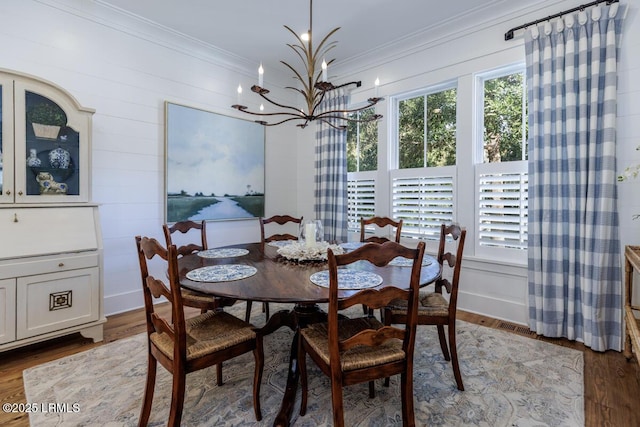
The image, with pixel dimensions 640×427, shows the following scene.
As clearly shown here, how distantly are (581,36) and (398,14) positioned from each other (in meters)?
1.43

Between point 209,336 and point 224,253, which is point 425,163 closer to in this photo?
point 224,253

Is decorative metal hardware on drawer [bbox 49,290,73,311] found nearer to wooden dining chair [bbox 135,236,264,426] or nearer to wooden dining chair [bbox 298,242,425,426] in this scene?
wooden dining chair [bbox 135,236,264,426]

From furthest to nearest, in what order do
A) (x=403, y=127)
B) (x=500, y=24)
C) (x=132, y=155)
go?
(x=403, y=127), (x=132, y=155), (x=500, y=24)

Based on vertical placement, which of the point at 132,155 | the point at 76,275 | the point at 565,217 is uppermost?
the point at 132,155

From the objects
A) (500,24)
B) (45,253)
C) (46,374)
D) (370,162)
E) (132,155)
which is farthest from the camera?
(370,162)

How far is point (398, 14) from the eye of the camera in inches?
116

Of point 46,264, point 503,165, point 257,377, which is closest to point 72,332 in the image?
point 46,264

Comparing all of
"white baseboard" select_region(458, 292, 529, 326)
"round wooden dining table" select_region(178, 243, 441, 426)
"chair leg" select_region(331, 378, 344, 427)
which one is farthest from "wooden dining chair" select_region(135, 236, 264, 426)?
"white baseboard" select_region(458, 292, 529, 326)

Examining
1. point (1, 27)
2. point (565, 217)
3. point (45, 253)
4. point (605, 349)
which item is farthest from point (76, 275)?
point (605, 349)

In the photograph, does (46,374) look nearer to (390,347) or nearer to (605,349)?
(390,347)

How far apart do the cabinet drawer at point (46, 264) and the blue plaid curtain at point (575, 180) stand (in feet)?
11.3

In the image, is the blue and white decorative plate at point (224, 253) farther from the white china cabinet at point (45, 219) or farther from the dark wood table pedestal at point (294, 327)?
the white china cabinet at point (45, 219)

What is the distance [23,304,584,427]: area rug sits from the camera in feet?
5.30

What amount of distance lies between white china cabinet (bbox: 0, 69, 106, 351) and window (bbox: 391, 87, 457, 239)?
9.42ft
